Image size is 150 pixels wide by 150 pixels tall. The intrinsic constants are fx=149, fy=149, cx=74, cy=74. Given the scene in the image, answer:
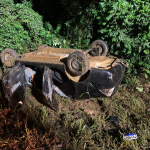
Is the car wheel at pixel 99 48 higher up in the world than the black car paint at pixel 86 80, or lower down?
higher up

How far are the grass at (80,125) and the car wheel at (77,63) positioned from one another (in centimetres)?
94

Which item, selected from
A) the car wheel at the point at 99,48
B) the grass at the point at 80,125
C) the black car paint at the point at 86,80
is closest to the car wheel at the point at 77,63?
the black car paint at the point at 86,80

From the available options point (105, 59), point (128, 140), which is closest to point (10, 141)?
point (128, 140)

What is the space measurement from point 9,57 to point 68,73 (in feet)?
5.67

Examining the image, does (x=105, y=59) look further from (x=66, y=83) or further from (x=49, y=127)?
(x=49, y=127)

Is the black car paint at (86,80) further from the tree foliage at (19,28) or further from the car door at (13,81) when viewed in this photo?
the tree foliage at (19,28)

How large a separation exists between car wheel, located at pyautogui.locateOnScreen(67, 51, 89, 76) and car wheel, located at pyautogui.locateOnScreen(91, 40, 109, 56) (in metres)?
1.11

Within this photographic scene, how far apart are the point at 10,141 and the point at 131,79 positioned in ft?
11.0

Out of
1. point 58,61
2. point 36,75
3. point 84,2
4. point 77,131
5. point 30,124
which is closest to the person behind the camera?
point 77,131

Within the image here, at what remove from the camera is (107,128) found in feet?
9.32

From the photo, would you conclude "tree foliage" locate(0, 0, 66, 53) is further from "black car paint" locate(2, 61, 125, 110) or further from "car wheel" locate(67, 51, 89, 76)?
"car wheel" locate(67, 51, 89, 76)

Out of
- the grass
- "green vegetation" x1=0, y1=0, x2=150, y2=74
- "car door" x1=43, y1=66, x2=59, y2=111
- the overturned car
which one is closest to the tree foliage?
"green vegetation" x1=0, y1=0, x2=150, y2=74

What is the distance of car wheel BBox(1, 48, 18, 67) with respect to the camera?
3.76 meters

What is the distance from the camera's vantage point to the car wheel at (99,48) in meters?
3.90
